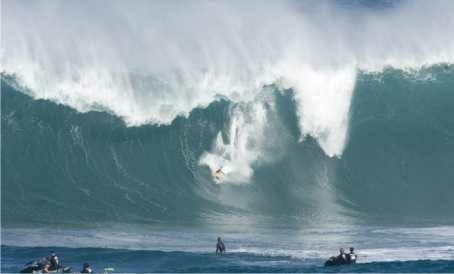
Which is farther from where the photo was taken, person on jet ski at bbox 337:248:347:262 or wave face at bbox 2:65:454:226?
wave face at bbox 2:65:454:226

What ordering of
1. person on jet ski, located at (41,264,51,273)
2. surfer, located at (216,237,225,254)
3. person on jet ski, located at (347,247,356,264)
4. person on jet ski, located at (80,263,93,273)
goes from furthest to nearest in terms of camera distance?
1. surfer, located at (216,237,225,254)
2. person on jet ski, located at (347,247,356,264)
3. person on jet ski, located at (41,264,51,273)
4. person on jet ski, located at (80,263,93,273)

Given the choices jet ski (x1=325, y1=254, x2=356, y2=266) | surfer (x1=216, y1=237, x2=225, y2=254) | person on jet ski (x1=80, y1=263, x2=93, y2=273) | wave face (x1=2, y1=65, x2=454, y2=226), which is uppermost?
wave face (x1=2, y1=65, x2=454, y2=226)

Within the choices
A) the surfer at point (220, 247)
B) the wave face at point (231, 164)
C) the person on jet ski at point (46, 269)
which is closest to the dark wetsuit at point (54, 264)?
the person on jet ski at point (46, 269)

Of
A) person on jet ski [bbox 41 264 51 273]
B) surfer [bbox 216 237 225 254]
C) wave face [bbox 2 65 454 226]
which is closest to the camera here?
person on jet ski [bbox 41 264 51 273]

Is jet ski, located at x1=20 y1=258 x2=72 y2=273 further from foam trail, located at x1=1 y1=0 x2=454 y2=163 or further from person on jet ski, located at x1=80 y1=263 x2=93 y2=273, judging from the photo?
foam trail, located at x1=1 y1=0 x2=454 y2=163

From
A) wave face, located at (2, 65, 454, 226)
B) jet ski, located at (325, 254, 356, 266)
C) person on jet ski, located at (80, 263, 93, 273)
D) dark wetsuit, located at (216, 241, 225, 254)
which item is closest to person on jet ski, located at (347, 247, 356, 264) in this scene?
jet ski, located at (325, 254, 356, 266)

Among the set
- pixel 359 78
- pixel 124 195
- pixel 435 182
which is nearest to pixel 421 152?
pixel 435 182

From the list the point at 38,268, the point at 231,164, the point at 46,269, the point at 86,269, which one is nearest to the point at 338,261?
the point at 86,269

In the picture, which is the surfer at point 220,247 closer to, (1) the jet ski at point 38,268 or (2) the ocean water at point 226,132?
(2) the ocean water at point 226,132
